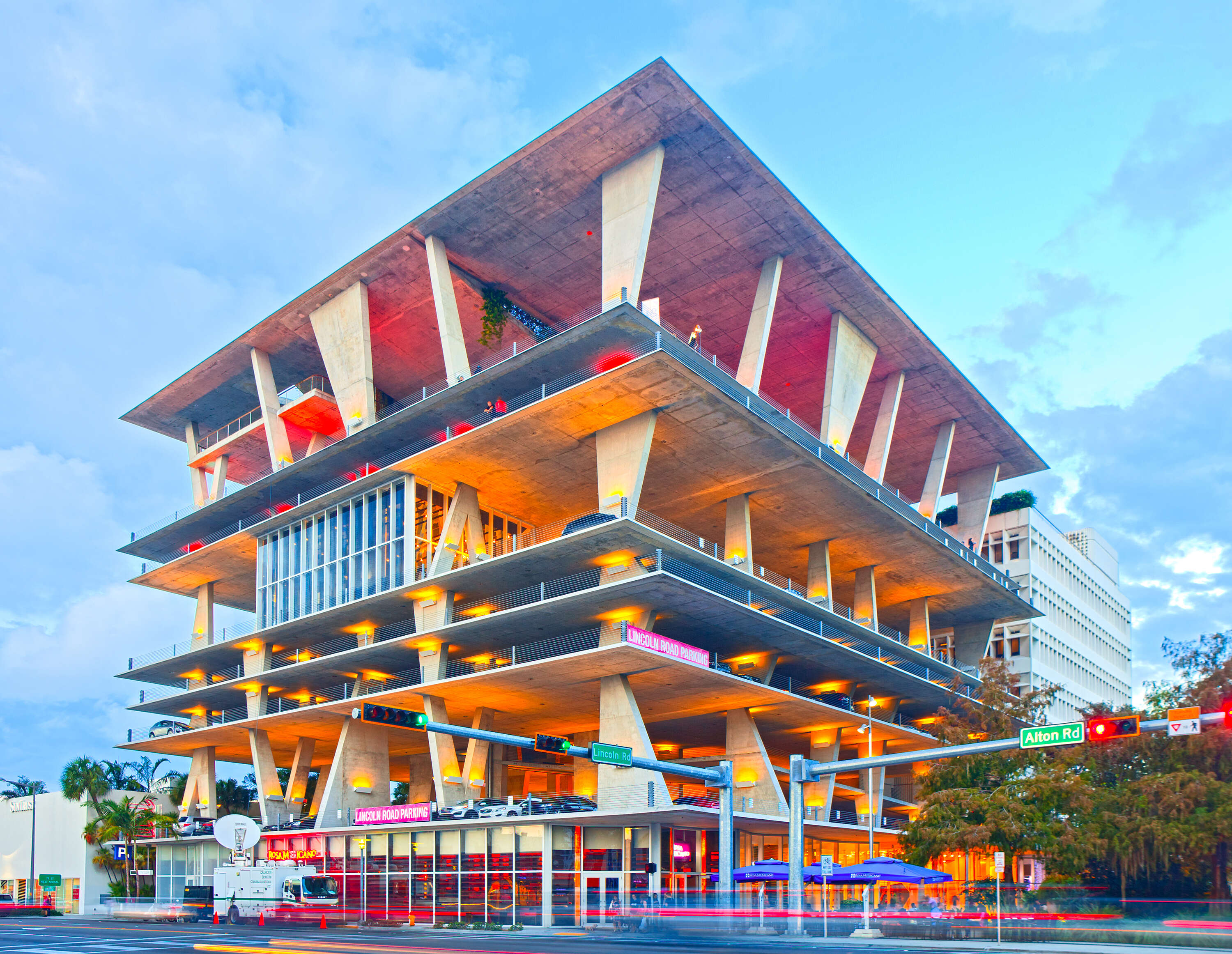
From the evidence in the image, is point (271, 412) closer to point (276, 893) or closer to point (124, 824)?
point (276, 893)

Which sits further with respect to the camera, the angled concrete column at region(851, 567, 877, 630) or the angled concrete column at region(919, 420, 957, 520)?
the angled concrete column at region(919, 420, 957, 520)

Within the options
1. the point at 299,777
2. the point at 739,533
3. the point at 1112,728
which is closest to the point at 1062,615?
the point at 739,533

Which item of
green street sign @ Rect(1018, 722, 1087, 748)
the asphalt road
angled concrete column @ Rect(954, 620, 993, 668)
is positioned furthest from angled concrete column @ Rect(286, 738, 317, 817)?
green street sign @ Rect(1018, 722, 1087, 748)

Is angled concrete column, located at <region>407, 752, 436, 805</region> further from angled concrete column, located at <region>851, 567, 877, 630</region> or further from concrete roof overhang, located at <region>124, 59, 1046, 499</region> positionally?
angled concrete column, located at <region>851, 567, 877, 630</region>

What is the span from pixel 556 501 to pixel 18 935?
1192 inches

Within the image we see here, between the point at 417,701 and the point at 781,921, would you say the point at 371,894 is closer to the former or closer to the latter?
the point at 417,701

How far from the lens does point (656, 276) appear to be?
55562mm

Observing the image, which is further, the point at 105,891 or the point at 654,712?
the point at 105,891

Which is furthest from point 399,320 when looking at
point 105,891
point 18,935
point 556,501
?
point 105,891

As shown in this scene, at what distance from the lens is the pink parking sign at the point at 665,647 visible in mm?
44656

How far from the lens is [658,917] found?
37719mm

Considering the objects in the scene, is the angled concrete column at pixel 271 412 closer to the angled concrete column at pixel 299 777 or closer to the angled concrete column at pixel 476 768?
the angled concrete column at pixel 299 777

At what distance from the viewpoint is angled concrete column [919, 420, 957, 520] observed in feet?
220

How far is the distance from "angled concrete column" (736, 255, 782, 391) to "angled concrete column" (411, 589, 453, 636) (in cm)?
1752
